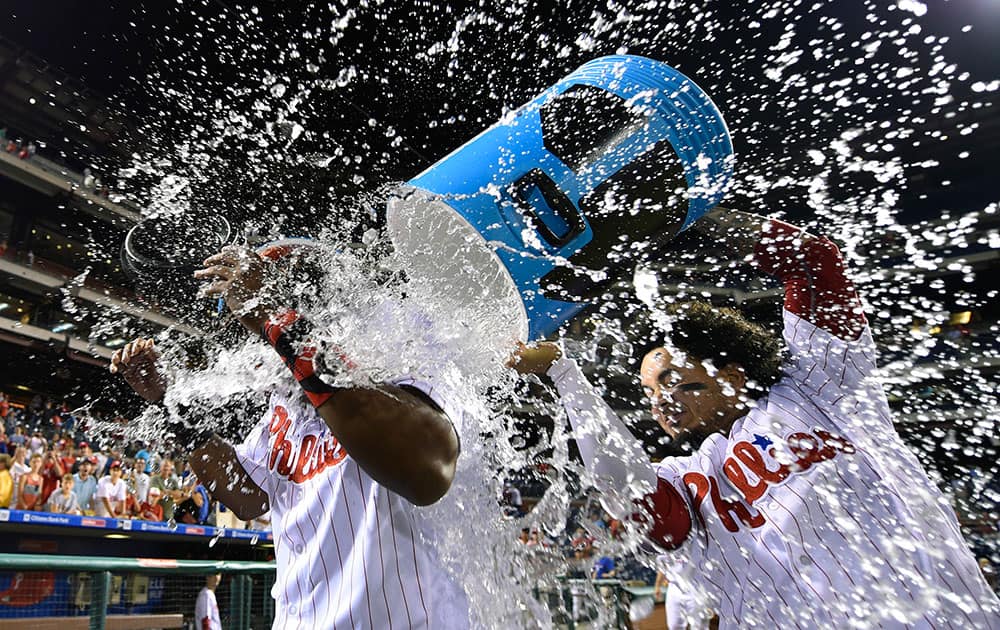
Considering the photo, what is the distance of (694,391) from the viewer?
2.05 m

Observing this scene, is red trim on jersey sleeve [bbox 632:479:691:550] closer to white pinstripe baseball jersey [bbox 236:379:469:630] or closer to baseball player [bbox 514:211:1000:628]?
baseball player [bbox 514:211:1000:628]

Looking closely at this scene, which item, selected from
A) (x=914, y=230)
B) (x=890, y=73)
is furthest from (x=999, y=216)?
(x=890, y=73)

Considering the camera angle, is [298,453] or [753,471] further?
[753,471]

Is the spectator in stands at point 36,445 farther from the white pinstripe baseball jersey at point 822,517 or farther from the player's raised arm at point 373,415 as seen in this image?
the white pinstripe baseball jersey at point 822,517

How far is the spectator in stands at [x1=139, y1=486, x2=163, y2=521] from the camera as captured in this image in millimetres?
8594

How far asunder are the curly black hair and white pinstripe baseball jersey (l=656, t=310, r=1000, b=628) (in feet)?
0.38

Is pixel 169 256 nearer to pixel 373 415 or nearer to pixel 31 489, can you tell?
pixel 373 415

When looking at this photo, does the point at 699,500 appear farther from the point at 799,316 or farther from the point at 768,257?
the point at 768,257

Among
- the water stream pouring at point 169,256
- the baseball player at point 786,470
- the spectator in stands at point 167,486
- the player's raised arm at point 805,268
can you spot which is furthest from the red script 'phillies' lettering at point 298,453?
the spectator in stands at point 167,486

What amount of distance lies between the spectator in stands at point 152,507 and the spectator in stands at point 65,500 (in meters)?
0.76

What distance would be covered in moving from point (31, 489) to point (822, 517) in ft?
30.7

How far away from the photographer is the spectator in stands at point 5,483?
749cm

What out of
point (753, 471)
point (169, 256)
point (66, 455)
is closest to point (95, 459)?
point (66, 455)

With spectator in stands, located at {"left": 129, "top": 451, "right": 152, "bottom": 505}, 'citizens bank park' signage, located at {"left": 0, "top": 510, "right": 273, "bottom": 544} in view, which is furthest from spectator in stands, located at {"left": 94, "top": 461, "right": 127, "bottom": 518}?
'citizens bank park' signage, located at {"left": 0, "top": 510, "right": 273, "bottom": 544}
